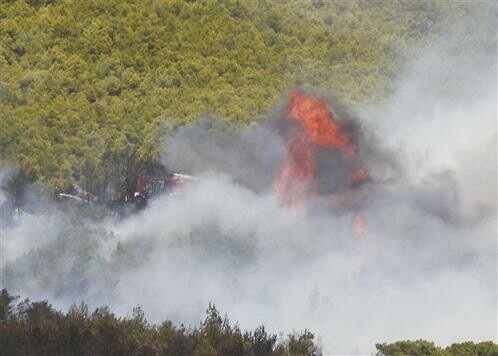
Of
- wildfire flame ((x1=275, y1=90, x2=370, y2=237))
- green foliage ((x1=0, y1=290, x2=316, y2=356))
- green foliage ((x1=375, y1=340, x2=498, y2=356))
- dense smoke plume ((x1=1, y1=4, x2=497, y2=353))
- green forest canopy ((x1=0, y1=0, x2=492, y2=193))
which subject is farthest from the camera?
green forest canopy ((x1=0, y1=0, x2=492, y2=193))

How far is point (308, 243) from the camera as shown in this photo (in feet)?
172

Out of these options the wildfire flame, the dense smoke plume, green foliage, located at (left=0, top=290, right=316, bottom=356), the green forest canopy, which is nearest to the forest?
green foliage, located at (left=0, top=290, right=316, bottom=356)

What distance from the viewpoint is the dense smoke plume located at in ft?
151

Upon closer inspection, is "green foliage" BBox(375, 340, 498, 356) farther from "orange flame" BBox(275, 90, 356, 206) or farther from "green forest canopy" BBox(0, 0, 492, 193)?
"green forest canopy" BBox(0, 0, 492, 193)

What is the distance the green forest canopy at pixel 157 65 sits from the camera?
6269cm

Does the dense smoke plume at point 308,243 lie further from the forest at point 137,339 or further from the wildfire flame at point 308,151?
the forest at point 137,339

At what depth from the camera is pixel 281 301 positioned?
4728 centimetres

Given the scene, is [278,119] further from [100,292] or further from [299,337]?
[299,337]

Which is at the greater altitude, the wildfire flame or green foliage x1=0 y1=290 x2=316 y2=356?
the wildfire flame

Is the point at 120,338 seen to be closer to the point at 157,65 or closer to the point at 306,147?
the point at 306,147

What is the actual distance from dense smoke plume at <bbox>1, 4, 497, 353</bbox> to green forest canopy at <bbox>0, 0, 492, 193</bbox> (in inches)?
145

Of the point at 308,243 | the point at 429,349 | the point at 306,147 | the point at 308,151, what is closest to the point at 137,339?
the point at 429,349

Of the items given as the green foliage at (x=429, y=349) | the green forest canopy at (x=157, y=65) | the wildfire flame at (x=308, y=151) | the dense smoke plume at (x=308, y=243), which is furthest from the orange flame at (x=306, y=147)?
the green foliage at (x=429, y=349)

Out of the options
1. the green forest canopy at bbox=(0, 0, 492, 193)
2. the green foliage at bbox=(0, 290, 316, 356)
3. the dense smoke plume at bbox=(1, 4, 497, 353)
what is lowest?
the green foliage at bbox=(0, 290, 316, 356)
